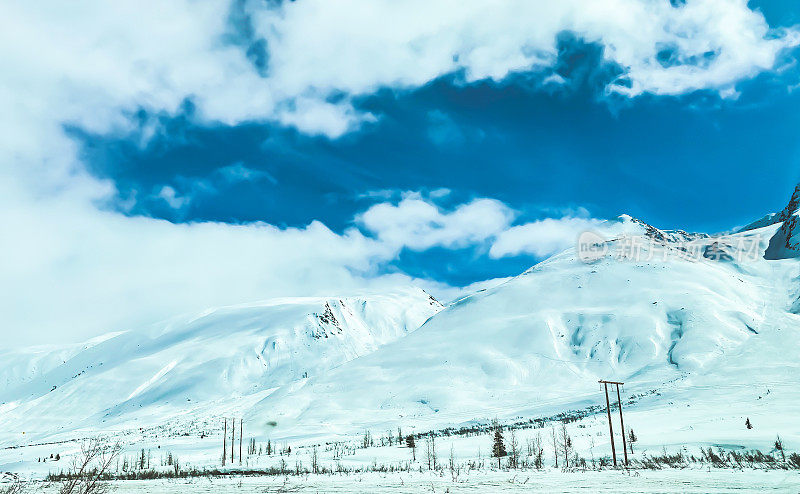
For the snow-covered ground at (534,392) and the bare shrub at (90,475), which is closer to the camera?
the bare shrub at (90,475)

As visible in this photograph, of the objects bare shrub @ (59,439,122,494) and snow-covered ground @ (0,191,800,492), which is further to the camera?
snow-covered ground @ (0,191,800,492)

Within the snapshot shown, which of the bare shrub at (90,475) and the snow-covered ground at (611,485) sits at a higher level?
the bare shrub at (90,475)

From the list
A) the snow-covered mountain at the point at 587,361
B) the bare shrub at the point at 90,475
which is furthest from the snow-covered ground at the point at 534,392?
the bare shrub at the point at 90,475

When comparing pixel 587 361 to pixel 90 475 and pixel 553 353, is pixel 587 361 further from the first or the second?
pixel 90 475

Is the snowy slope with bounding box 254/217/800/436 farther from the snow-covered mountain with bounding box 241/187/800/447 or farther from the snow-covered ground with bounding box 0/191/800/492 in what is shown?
the snow-covered ground with bounding box 0/191/800/492

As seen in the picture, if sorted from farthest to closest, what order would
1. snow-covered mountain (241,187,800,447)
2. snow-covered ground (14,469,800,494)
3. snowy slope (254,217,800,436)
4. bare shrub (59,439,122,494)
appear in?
snowy slope (254,217,800,436) < snow-covered mountain (241,187,800,447) < snow-covered ground (14,469,800,494) < bare shrub (59,439,122,494)

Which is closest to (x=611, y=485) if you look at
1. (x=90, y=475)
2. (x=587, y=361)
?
(x=90, y=475)

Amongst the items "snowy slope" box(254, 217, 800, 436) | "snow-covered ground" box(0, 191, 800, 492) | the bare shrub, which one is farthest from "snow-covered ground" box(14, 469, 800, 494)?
"snowy slope" box(254, 217, 800, 436)

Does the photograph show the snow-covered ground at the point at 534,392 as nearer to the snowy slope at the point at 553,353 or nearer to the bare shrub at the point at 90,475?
the snowy slope at the point at 553,353

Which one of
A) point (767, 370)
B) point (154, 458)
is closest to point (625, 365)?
point (767, 370)

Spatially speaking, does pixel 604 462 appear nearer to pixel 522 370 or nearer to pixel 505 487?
pixel 505 487

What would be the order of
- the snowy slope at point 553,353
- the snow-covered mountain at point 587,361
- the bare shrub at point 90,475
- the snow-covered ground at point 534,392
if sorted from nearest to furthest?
1. the bare shrub at point 90,475
2. the snow-covered ground at point 534,392
3. the snow-covered mountain at point 587,361
4. the snowy slope at point 553,353

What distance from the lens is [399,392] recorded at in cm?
14088

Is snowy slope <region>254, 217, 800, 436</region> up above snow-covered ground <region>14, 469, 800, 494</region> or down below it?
above
